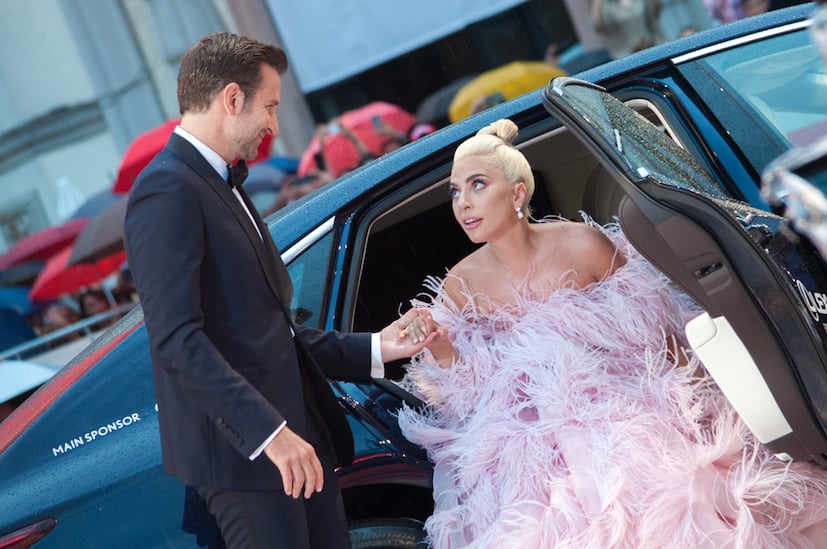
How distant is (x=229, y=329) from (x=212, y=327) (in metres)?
0.04

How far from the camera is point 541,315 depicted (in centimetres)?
280

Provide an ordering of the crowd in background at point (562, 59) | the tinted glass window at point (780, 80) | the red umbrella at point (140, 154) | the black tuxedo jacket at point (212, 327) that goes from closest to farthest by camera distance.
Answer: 1. the black tuxedo jacket at point (212, 327)
2. the tinted glass window at point (780, 80)
3. the crowd in background at point (562, 59)
4. the red umbrella at point (140, 154)

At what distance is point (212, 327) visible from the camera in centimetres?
227

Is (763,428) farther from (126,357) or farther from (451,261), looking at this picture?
(126,357)

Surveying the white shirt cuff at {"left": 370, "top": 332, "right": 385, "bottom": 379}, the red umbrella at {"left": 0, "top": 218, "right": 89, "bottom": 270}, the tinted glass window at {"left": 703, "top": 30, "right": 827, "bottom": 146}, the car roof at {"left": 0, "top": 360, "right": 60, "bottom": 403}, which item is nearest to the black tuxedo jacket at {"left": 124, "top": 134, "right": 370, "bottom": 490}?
the white shirt cuff at {"left": 370, "top": 332, "right": 385, "bottom": 379}

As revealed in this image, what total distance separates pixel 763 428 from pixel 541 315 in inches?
27.1

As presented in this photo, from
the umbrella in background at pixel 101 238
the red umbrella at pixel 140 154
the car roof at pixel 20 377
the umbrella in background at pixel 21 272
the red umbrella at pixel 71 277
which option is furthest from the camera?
the umbrella in background at pixel 21 272

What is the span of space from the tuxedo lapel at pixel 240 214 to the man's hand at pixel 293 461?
14.8 inches

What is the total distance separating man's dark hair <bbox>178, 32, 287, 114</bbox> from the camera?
2.31 metres

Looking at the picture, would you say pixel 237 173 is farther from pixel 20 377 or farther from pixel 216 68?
pixel 20 377

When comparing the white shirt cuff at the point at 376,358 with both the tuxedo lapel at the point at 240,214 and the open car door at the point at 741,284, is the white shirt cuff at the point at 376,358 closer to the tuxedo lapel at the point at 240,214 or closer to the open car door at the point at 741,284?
the tuxedo lapel at the point at 240,214

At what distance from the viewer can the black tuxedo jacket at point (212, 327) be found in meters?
2.13

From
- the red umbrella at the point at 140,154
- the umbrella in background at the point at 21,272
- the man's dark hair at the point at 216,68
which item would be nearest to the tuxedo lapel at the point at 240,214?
the man's dark hair at the point at 216,68

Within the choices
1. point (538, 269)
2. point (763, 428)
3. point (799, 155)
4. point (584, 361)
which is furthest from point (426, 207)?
point (799, 155)
